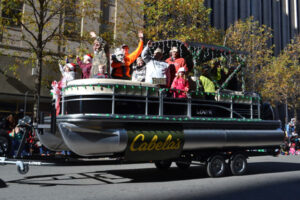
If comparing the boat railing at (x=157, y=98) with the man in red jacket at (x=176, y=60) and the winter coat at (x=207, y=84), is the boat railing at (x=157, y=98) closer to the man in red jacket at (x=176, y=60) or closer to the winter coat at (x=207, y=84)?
the winter coat at (x=207, y=84)

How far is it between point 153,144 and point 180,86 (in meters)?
1.80

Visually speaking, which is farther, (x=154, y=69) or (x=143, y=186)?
(x=154, y=69)

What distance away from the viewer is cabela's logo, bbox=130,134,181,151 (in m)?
7.10

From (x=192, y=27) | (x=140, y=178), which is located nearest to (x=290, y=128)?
(x=192, y=27)

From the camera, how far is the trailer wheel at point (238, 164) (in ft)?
29.7

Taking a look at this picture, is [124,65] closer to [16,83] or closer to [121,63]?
[121,63]

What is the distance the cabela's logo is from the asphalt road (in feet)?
2.80

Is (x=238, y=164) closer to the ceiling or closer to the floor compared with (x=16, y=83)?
closer to the floor

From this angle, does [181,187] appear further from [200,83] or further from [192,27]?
[192,27]

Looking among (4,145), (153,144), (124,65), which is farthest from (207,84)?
(4,145)

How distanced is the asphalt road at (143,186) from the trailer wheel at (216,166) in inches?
7.2

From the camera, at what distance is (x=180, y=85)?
8.33m

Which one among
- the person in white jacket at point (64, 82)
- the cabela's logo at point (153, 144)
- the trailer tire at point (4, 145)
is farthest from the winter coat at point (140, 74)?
the trailer tire at point (4, 145)

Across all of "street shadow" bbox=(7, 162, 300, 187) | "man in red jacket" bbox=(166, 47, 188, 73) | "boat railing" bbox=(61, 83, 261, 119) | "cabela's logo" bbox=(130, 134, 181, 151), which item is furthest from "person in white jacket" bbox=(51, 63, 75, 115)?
"man in red jacket" bbox=(166, 47, 188, 73)
